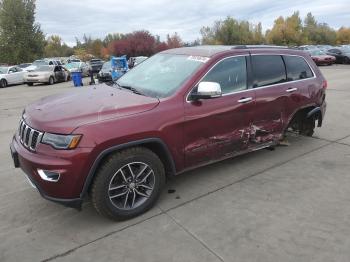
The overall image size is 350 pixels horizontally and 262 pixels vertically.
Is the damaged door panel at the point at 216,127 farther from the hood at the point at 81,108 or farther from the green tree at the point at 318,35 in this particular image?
the green tree at the point at 318,35

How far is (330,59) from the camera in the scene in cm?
2791

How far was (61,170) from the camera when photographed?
322cm

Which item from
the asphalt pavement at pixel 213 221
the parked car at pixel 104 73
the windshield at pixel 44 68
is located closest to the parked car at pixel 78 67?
the windshield at pixel 44 68

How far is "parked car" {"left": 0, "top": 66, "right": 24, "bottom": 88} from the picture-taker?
23227 mm

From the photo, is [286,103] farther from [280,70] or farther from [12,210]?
[12,210]

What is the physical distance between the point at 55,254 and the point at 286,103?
146 inches

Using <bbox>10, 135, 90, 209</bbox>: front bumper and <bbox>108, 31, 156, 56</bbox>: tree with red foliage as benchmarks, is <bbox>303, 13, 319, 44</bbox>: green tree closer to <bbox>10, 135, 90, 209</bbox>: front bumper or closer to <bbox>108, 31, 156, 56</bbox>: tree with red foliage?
<bbox>108, 31, 156, 56</bbox>: tree with red foliage

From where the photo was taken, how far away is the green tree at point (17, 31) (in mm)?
40562

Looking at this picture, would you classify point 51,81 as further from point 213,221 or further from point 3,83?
point 213,221

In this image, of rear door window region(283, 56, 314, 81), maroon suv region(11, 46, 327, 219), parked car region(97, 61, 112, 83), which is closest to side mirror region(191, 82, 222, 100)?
maroon suv region(11, 46, 327, 219)

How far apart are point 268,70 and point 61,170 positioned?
319cm

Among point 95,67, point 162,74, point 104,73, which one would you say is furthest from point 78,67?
point 162,74

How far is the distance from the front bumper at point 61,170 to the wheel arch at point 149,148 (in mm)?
66

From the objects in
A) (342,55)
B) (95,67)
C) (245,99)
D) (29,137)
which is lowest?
(95,67)
